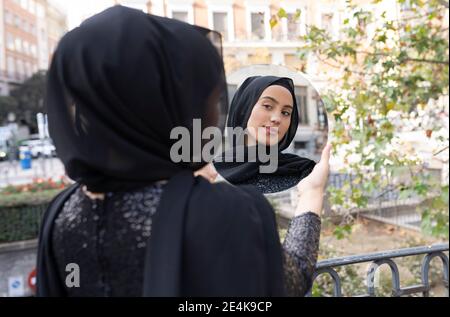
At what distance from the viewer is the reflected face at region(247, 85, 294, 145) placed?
1129 mm

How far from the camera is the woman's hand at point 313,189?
3.17 ft

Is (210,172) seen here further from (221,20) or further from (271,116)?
(221,20)

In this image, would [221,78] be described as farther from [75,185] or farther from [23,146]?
[23,146]

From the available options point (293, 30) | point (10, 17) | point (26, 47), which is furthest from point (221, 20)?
point (26, 47)

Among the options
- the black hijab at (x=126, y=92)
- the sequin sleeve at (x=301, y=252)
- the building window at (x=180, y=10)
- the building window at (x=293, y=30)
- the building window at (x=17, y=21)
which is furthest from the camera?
the building window at (x=17, y=21)

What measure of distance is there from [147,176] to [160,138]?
0.07 meters

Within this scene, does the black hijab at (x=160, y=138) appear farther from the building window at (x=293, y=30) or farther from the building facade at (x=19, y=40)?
the building facade at (x=19, y=40)

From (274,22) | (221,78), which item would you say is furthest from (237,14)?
(221,78)

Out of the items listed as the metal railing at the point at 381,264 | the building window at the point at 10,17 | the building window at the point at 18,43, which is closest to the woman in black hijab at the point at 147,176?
the metal railing at the point at 381,264

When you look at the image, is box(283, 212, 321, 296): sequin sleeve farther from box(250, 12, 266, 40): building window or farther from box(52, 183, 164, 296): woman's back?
box(250, 12, 266, 40): building window

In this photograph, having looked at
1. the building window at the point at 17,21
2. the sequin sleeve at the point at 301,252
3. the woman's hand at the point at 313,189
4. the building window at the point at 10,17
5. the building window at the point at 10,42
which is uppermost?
the building window at the point at 10,42

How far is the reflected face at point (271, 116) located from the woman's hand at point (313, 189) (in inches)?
5.9

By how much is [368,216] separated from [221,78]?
524cm

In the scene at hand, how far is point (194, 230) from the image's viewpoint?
0.72 metres
